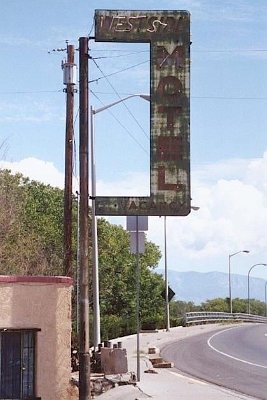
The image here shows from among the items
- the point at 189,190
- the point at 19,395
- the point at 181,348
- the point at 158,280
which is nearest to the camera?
the point at 19,395

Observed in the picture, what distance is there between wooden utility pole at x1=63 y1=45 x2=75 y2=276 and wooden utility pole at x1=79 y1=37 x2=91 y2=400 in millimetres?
8346

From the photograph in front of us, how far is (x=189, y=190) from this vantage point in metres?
20.0

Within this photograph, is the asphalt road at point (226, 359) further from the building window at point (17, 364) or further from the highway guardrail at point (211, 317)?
the highway guardrail at point (211, 317)

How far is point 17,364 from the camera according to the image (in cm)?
1750

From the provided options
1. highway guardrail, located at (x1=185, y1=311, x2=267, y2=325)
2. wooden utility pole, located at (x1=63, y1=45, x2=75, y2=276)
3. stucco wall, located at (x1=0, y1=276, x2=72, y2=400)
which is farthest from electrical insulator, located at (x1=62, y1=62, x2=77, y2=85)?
highway guardrail, located at (x1=185, y1=311, x2=267, y2=325)

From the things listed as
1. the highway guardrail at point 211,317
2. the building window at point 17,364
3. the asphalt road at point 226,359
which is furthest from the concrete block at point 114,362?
the highway guardrail at point 211,317

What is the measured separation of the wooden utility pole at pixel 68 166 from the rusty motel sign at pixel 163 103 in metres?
7.46

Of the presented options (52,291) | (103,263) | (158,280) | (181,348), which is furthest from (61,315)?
(158,280)

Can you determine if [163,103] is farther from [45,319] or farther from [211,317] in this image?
[211,317]

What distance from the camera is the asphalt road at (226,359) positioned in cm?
2347

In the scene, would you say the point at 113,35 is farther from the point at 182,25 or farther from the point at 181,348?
the point at 181,348

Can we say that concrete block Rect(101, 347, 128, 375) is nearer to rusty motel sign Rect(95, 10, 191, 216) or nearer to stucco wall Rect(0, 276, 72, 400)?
stucco wall Rect(0, 276, 72, 400)

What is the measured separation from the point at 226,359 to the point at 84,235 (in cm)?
1506

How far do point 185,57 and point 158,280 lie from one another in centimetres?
5241
